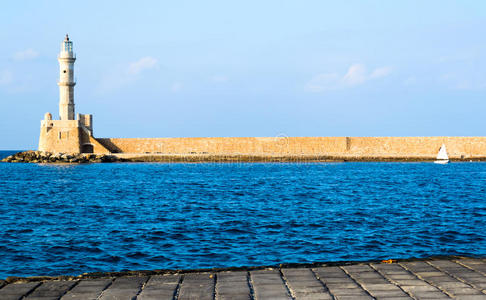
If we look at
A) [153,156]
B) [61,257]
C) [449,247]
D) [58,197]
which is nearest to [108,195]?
[58,197]

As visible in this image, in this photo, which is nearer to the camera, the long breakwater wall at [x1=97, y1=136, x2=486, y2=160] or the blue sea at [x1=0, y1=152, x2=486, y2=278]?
the blue sea at [x1=0, y1=152, x2=486, y2=278]

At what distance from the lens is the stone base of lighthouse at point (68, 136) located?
48.8 metres

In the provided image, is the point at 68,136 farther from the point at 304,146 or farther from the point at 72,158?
the point at 304,146

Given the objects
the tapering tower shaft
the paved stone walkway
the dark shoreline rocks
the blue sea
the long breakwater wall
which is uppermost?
the tapering tower shaft

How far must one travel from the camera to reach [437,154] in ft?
171

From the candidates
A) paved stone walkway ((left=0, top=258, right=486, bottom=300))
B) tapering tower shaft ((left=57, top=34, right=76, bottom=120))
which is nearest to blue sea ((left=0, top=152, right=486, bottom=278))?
paved stone walkway ((left=0, top=258, right=486, bottom=300))

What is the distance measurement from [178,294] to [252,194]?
16.0 metres

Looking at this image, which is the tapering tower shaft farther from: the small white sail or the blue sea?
the small white sail

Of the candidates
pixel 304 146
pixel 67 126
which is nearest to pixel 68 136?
pixel 67 126

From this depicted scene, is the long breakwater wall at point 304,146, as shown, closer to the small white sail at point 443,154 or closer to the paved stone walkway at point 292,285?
the small white sail at point 443,154

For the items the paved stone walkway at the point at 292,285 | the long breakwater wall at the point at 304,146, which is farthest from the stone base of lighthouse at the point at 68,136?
the paved stone walkway at the point at 292,285

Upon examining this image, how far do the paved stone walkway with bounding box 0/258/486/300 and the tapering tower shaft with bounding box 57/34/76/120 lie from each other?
44692 mm

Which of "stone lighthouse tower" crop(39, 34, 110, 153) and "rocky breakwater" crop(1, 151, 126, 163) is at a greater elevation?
"stone lighthouse tower" crop(39, 34, 110, 153)

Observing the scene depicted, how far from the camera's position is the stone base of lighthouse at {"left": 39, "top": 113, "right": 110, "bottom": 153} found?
4878cm
